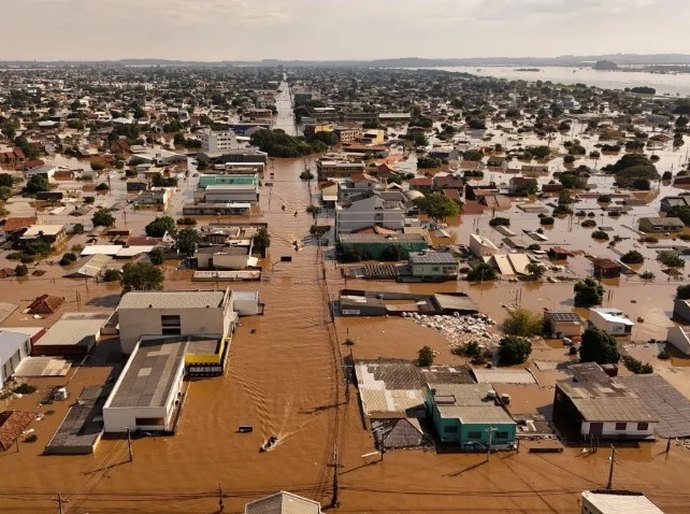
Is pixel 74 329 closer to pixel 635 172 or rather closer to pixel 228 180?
pixel 228 180

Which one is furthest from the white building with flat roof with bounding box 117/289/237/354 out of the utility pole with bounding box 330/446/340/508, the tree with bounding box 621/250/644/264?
the tree with bounding box 621/250/644/264

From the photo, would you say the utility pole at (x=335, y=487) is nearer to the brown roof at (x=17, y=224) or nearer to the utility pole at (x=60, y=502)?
the utility pole at (x=60, y=502)

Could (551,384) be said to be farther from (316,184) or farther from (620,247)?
(316,184)

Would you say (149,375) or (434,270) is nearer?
(149,375)

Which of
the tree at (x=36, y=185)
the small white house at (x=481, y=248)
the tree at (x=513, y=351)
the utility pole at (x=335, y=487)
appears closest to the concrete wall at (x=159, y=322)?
the utility pole at (x=335, y=487)

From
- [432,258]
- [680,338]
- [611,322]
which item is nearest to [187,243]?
[432,258]
